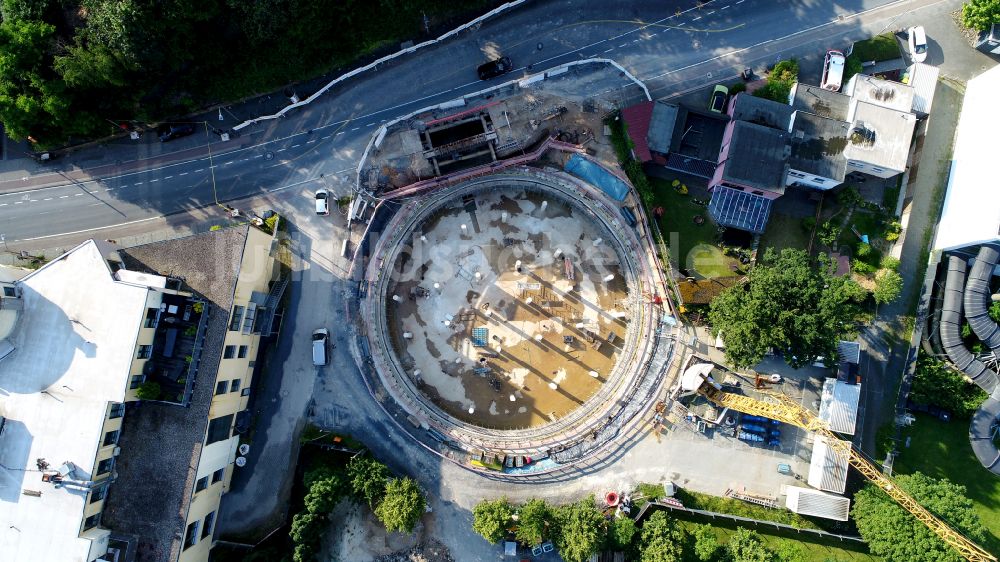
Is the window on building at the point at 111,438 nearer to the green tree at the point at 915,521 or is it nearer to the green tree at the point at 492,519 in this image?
the green tree at the point at 492,519

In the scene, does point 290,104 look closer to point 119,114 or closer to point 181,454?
point 119,114

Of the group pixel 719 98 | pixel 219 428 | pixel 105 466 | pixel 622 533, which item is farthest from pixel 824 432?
pixel 105 466

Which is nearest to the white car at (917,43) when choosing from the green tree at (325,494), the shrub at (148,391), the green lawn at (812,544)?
the green lawn at (812,544)

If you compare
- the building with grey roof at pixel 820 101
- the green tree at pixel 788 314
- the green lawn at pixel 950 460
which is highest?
the building with grey roof at pixel 820 101

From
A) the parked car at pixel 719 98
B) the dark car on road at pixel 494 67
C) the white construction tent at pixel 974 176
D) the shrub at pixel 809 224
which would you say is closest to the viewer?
the white construction tent at pixel 974 176

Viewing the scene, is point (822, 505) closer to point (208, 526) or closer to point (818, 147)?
point (818, 147)

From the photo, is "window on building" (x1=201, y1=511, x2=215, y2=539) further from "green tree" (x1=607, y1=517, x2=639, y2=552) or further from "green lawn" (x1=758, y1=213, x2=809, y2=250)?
"green lawn" (x1=758, y1=213, x2=809, y2=250)
